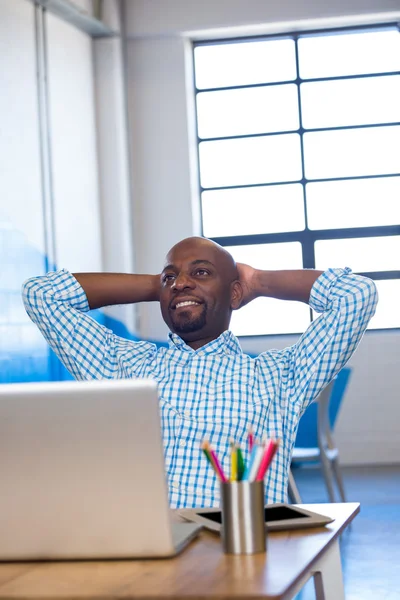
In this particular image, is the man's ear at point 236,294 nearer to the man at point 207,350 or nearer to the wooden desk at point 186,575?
the man at point 207,350

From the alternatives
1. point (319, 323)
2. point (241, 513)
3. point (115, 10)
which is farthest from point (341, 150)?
point (241, 513)

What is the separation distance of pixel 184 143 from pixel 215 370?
5.10m

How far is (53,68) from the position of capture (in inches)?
229

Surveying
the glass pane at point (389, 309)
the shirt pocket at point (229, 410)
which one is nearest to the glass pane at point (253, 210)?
the glass pane at point (389, 309)

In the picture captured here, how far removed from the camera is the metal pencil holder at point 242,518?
3.64 feet

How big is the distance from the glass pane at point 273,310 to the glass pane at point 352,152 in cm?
66

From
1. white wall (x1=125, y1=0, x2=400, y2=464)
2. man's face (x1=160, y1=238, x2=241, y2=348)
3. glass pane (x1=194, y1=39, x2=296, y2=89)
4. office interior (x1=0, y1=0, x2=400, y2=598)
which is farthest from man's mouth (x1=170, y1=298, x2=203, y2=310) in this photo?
glass pane (x1=194, y1=39, x2=296, y2=89)

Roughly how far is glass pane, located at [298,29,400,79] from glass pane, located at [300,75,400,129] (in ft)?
0.28

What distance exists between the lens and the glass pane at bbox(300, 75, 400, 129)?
6742mm

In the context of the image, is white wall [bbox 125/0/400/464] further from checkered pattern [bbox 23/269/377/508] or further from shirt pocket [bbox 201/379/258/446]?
shirt pocket [bbox 201/379/258/446]

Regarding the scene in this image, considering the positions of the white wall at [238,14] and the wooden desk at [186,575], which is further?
the white wall at [238,14]

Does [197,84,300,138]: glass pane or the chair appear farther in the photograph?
[197,84,300,138]: glass pane

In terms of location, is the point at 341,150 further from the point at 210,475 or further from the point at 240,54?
the point at 210,475

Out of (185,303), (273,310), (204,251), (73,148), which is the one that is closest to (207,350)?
(185,303)
